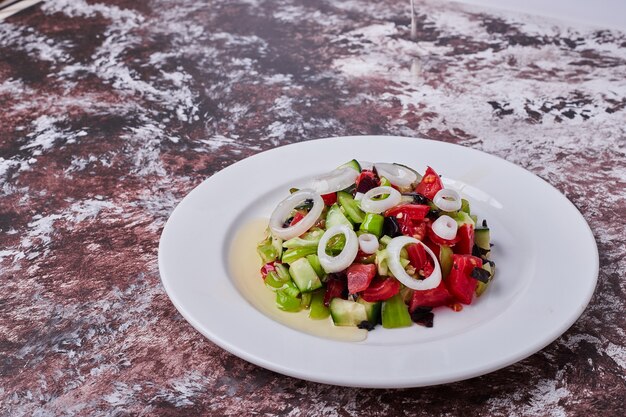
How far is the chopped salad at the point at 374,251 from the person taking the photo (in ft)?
3.50

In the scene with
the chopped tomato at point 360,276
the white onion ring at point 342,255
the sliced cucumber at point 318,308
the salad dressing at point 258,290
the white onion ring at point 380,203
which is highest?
the white onion ring at point 380,203

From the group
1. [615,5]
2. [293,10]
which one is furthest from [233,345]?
[615,5]

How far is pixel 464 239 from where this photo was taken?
115 centimetres

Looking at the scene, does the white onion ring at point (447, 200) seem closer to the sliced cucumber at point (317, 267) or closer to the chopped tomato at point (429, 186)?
the chopped tomato at point (429, 186)

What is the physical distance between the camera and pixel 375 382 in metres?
0.90

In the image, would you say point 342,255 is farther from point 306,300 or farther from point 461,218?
point 461,218

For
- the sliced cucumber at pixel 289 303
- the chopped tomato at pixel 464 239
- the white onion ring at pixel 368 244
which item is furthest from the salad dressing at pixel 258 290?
the chopped tomato at pixel 464 239

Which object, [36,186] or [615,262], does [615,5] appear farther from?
[36,186]

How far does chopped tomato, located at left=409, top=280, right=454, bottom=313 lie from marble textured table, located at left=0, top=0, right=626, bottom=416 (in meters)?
0.13

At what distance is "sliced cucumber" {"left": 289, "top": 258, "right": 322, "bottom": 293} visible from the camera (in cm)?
109

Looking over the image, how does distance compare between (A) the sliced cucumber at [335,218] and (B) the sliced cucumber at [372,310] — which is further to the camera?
(A) the sliced cucumber at [335,218]

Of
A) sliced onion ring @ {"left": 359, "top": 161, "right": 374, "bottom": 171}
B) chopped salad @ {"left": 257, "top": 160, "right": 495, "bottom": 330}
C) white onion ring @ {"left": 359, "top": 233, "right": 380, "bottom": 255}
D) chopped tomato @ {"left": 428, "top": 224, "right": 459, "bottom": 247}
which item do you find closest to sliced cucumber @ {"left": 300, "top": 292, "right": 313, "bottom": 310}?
chopped salad @ {"left": 257, "top": 160, "right": 495, "bottom": 330}

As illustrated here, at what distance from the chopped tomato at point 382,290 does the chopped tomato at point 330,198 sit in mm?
211

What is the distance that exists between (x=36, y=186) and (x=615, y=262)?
3.65 feet
